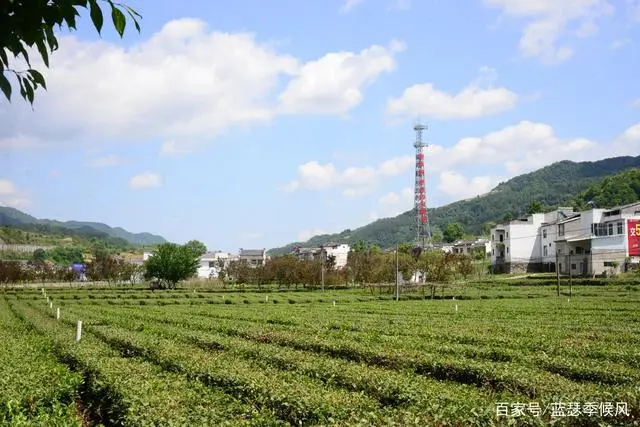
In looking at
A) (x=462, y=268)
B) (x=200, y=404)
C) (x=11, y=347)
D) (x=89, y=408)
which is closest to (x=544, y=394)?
(x=200, y=404)

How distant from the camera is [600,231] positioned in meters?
72.5

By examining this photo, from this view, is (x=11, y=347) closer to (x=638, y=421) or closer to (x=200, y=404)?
(x=200, y=404)

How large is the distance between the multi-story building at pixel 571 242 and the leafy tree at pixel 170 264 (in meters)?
52.8

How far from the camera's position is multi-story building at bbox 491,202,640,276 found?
69375mm

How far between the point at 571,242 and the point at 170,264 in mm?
62283

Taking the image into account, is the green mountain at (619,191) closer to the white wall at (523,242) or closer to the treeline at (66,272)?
the white wall at (523,242)

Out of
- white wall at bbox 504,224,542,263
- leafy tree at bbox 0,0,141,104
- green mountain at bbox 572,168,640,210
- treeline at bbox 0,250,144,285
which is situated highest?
green mountain at bbox 572,168,640,210

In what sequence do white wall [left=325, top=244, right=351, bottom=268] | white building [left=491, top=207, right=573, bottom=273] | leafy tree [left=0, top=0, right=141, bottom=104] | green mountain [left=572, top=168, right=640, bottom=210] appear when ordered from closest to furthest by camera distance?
leafy tree [left=0, top=0, right=141, bottom=104] < white building [left=491, top=207, right=573, bottom=273] < green mountain [left=572, top=168, right=640, bottom=210] < white wall [left=325, top=244, right=351, bottom=268]

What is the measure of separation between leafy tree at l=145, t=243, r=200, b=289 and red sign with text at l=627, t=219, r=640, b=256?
65994 mm

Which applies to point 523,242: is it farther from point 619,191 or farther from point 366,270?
point 619,191

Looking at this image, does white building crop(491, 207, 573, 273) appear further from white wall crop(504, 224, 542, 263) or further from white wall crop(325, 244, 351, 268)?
white wall crop(325, 244, 351, 268)

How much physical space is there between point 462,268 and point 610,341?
5481 cm

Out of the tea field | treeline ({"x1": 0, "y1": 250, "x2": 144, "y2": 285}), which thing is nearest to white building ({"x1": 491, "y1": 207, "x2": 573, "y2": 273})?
treeline ({"x1": 0, "y1": 250, "x2": 144, "y2": 285})

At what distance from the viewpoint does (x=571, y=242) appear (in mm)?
77750
